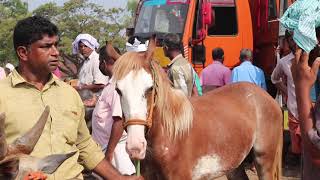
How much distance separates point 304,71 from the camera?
8.88 feet

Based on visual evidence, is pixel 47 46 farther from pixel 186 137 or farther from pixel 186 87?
pixel 186 87

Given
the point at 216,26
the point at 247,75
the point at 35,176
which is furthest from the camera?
the point at 216,26

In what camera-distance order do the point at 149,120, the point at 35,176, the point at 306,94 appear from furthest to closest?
the point at 149,120 < the point at 306,94 < the point at 35,176

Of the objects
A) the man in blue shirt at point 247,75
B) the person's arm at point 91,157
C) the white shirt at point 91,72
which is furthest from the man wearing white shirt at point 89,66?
the person's arm at point 91,157

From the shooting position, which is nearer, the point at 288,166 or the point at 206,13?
the point at 288,166

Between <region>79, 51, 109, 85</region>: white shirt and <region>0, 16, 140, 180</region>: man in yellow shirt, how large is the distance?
4.45 metres

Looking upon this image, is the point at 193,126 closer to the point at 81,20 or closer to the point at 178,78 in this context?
the point at 178,78

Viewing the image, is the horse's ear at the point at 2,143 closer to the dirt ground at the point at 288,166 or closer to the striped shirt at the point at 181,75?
the striped shirt at the point at 181,75

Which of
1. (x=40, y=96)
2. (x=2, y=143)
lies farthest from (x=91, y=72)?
(x=2, y=143)

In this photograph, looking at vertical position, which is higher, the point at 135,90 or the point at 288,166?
the point at 135,90

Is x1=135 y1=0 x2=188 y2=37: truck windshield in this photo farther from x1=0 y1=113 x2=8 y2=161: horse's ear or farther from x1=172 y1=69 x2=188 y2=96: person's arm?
x1=0 y1=113 x2=8 y2=161: horse's ear

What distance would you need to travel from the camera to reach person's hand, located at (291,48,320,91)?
8.86 feet

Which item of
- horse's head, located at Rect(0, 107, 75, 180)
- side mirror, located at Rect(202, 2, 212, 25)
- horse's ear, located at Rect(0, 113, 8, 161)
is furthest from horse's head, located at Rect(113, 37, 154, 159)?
side mirror, located at Rect(202, 2, 212, 25)

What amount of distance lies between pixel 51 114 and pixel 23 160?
0.69m
